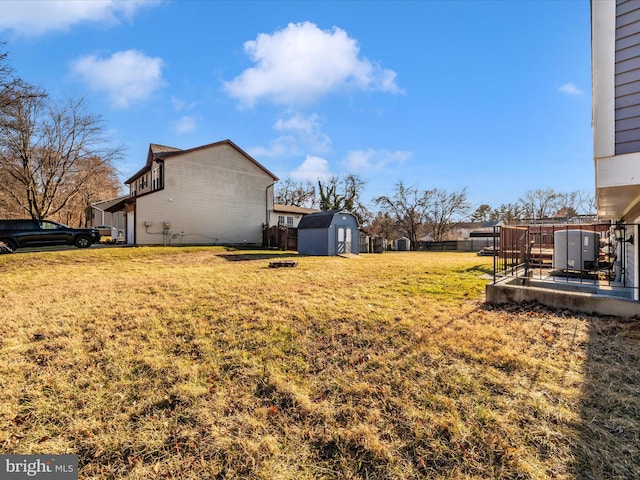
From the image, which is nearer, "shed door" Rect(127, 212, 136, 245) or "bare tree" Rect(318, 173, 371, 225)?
"shed door" Rect(127, 212, 136, 245)

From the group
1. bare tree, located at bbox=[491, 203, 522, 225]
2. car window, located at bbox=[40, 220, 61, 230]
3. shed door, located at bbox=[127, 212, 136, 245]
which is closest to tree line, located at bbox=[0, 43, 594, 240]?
bare tree, located at bbox=[491, 203, 522, 225]

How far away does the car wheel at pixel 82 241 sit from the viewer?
1521 centimetres

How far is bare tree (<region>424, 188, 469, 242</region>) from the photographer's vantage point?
37.5 m

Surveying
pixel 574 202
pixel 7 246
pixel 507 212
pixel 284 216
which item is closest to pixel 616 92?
pixel 7 246

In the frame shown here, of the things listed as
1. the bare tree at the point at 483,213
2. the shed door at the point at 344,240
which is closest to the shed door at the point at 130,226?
the shed door at the point at 344,240

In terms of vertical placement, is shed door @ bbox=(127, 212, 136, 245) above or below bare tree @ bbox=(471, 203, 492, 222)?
below

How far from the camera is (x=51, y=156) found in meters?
22.2

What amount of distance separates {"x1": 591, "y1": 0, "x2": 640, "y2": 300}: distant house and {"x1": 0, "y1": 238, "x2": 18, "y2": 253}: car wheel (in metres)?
19.9

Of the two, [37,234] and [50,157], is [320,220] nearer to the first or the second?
[37,234]

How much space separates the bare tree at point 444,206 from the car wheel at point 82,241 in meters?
35.0

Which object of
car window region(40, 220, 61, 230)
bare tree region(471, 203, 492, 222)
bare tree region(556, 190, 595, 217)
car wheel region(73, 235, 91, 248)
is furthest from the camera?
bare tree region(471, 203, 492, 222)

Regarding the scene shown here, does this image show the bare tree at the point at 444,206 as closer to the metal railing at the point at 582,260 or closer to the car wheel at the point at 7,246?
the metal railing at the point at 582,260

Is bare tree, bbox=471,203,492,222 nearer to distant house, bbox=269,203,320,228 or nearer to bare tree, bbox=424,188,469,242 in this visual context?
bare tree, bbox=424,188,469,242

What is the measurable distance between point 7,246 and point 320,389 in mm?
17527
